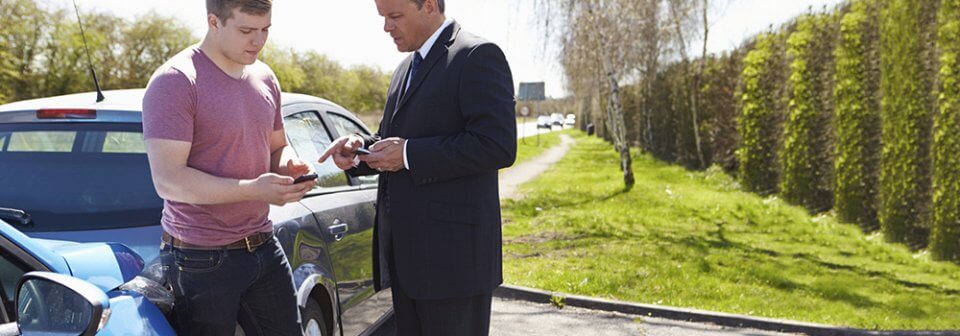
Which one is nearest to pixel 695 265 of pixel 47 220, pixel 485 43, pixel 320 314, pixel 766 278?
pixel 766 278

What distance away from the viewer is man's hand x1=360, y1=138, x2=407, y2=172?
9.04ft

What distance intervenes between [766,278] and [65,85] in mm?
27242

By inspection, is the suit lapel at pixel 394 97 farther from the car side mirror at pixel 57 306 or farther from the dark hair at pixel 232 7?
the car side mirror at pixel 57 306

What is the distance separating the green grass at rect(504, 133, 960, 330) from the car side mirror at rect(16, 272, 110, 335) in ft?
18.3

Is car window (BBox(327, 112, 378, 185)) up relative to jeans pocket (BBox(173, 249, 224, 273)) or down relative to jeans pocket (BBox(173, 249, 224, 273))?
up

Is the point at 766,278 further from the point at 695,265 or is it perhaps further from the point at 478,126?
the point at 478,126

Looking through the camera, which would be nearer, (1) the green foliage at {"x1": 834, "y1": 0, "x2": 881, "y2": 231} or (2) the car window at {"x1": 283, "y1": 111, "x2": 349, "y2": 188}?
(2) the car window at {"x1": 283, "y1": 111, "x2": 349, "y2": 188}

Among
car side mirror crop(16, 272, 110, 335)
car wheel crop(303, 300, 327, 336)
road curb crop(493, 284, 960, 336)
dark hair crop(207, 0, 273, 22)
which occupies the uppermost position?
dark hair crop(207, 0, 273, 22)

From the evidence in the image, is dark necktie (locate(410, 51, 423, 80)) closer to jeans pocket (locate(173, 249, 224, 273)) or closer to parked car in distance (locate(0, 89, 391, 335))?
parked car in distance (locate(0, 89, 391, 335))

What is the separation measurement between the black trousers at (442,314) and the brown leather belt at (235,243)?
0.53 metres

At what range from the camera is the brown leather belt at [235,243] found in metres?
2.47

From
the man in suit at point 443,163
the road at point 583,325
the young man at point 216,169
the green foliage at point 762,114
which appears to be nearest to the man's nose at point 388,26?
the man in suit at point 443,163

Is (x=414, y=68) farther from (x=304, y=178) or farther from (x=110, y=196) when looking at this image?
(x=110, y=196)

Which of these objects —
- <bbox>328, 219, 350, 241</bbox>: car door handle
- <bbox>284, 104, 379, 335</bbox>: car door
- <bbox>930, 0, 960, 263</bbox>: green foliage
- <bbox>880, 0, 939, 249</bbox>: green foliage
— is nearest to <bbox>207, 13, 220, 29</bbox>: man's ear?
<bbox>284, 104, 379, 335</bbox>: car door
